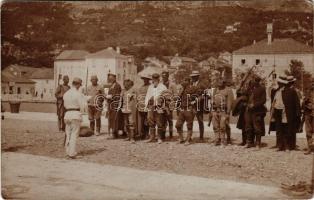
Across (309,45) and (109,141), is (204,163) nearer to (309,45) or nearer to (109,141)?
(109,141)

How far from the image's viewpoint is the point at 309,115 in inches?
433

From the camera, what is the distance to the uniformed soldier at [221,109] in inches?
439

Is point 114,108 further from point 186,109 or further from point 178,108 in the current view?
point 186,109

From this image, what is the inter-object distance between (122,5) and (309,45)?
126 inches

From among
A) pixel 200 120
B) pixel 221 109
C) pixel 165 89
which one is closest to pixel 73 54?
pixel 165 89

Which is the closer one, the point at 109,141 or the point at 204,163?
the point at 204,163

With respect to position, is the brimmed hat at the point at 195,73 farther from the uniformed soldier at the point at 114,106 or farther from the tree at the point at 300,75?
the tree at the point at 300,75

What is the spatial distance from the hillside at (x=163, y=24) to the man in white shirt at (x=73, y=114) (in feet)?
2.46

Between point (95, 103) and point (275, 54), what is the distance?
3254 mm

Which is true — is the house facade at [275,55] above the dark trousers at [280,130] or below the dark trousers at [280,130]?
above

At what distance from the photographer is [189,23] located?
10.9 metres

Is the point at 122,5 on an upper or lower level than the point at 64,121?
upper

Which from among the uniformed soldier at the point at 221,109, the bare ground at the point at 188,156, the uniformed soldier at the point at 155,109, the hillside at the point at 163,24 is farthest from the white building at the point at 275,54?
the uniformed soldier at the point at 155,109

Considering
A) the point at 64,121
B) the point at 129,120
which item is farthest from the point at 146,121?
the point at 64,121
